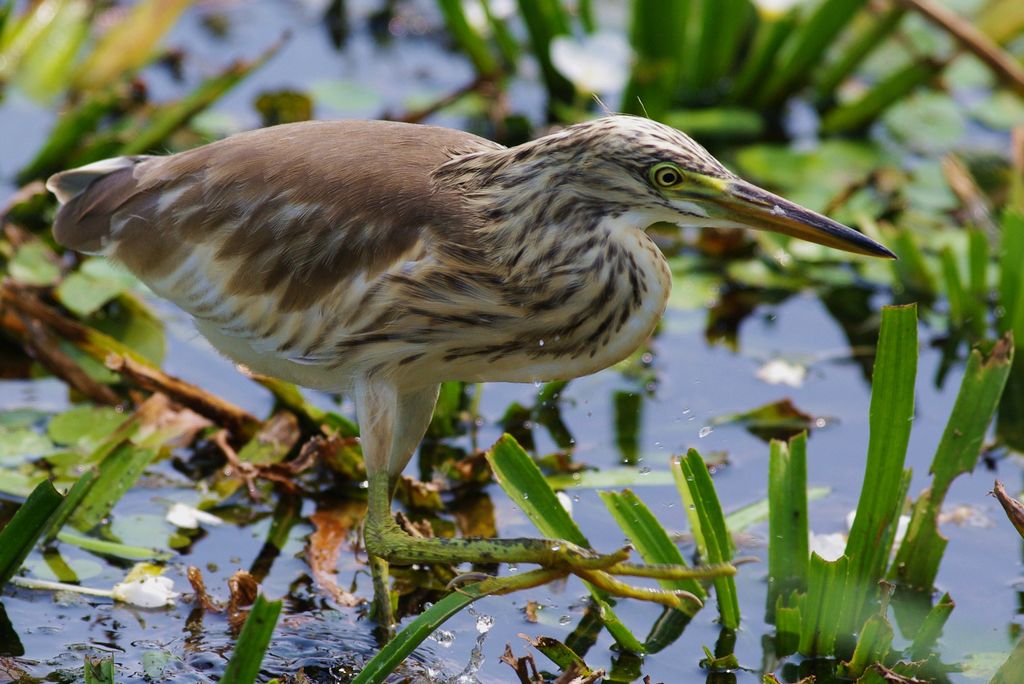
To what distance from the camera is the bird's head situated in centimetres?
351

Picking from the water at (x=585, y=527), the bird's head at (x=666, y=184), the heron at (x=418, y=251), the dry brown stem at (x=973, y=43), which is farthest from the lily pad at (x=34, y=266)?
the dry brown stem at (x=973, y=43)

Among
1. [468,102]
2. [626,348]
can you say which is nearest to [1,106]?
[468,102]

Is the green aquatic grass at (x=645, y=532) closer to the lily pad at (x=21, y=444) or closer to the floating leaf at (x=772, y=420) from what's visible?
the floating leaf at (x=772, y=420)

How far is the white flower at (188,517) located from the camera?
14.9 ft

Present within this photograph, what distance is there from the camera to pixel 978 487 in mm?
5047

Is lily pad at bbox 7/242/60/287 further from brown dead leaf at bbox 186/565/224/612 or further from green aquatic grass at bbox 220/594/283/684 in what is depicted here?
green aquatic grass at bbox 220/594/283/684

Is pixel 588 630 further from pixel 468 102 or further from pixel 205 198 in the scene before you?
pixel 468 102

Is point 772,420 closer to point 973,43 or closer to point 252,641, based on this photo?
point 973,43

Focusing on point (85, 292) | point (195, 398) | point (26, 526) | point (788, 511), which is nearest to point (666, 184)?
point (788, 511)

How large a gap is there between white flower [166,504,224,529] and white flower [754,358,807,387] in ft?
7.18

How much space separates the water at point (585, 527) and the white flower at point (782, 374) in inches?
1.4

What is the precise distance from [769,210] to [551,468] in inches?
65.5

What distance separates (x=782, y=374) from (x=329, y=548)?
2.05 metres

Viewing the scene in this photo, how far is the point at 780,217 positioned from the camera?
3.56 m
